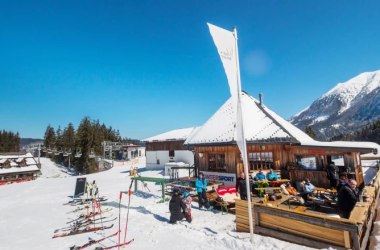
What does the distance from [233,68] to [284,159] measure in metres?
10.9

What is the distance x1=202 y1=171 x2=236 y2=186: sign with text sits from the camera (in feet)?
60.2

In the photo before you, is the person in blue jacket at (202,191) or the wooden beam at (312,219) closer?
the wooden beam at (312,219)

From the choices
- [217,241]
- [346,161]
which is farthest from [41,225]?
[346,161]

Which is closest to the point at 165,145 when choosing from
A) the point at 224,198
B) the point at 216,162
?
the point at 216,162

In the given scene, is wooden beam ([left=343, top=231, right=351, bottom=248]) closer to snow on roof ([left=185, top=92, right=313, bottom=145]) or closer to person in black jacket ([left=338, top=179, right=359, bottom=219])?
person in black jacket ([left=338, top=179, right=359, bottom=219])

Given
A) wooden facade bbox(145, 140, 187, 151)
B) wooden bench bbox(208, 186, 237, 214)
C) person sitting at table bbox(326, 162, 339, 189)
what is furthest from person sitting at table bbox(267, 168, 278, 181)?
wooden facade bbox(145, 140, 187, 151)

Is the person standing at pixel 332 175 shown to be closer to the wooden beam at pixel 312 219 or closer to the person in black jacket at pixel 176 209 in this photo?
the wooden beam at pixel 312 219

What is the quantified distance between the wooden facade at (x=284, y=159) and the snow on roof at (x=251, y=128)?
685 millimetres

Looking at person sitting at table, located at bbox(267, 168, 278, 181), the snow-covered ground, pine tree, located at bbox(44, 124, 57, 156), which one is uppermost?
pine tree, located at bbox(44, 124, 57, 156)

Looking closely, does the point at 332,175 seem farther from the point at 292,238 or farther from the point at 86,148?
the point at 86,148

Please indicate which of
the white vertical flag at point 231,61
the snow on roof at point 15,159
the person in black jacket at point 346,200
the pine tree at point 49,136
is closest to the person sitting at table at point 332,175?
the person in black jacket at point 346,200

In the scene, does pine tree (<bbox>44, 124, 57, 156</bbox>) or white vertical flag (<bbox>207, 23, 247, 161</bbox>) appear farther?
pine tree (<bbox>44, 124, 57, 156</bbox>)

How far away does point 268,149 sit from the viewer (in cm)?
1803

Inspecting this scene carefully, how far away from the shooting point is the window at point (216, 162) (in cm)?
1988
